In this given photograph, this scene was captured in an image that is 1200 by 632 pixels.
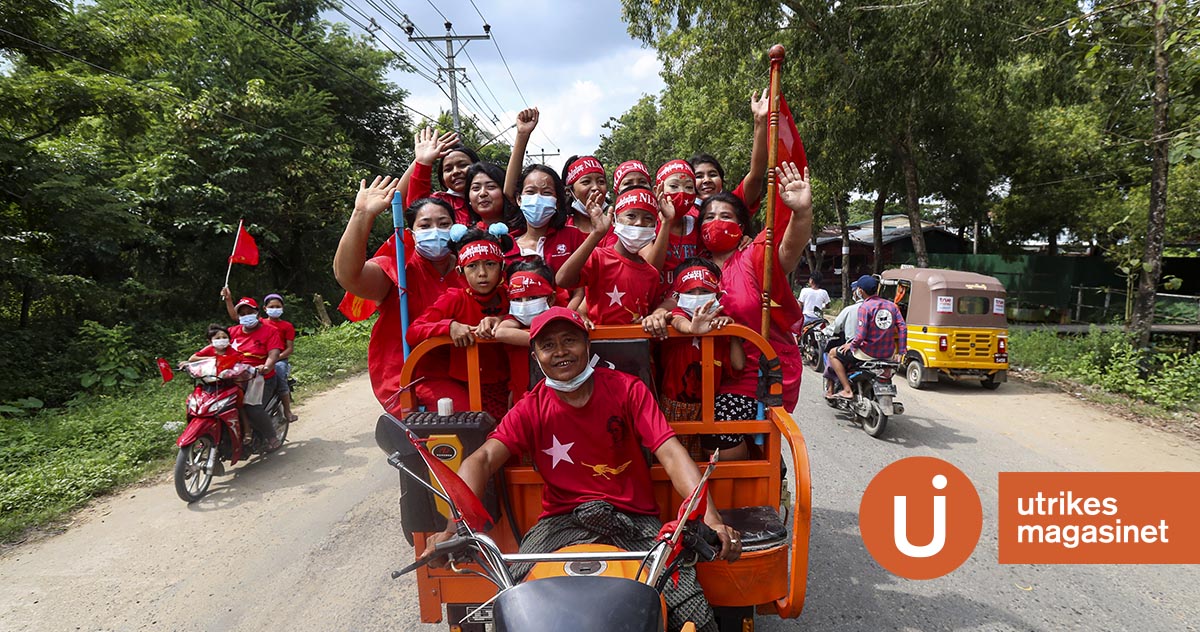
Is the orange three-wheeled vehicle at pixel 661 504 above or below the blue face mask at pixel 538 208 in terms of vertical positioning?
below

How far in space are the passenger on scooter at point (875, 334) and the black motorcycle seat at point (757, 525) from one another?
15.5 ft

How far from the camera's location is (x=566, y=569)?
188cm

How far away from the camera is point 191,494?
5074 mm

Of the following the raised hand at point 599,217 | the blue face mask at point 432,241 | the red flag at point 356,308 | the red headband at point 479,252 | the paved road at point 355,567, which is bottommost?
the paved road at point 355,567

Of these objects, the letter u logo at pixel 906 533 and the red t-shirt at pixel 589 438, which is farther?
the letter u logo at pixel 906 533

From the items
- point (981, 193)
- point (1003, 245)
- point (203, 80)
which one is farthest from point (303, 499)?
point (1003, 245)

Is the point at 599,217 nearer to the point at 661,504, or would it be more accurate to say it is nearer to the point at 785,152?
the point at 785,152

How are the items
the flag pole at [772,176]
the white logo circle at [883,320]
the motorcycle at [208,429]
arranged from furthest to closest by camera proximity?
the white logo circle at [883,320]
the motorcycle at [208,429]
the flag pole at [772,176]

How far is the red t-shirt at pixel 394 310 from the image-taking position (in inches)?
134

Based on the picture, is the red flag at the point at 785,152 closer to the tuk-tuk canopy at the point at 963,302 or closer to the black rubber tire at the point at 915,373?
the tuk-tuk canopy at the point at 963,302

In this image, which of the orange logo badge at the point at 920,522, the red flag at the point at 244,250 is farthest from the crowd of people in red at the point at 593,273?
the red flag at the point at 244,250

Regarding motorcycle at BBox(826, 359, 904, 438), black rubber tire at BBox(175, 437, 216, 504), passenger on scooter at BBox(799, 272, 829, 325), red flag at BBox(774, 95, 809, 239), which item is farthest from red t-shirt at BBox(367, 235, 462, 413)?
passenger on scooter at BBox(799, 272, 829, 325)

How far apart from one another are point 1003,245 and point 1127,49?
15.9 meters

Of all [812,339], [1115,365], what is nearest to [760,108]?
[812,339]
